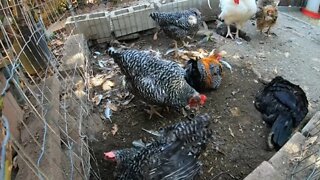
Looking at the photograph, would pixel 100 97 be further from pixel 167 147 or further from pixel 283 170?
pixel 283 170

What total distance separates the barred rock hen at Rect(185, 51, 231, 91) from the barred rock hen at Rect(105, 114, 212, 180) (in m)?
1.11

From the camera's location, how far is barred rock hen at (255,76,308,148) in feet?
9.29

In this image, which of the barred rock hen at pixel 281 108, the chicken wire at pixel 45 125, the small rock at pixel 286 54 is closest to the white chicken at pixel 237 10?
the small rock at pixel 286 54

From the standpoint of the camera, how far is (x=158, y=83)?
2.94 m

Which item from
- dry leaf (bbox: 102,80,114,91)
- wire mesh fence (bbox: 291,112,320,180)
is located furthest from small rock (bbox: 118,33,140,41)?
wire mesh fence (bbox: 291,112,320,180)

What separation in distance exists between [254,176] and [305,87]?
2078 millimetres

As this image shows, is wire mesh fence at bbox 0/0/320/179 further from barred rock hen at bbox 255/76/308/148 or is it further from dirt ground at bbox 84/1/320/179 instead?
barred rock hen at bbox 255/76/308/148

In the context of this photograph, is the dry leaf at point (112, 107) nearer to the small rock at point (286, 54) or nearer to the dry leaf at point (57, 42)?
the dry leaf at point (57, 42)

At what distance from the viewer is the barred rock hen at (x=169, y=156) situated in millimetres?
2162

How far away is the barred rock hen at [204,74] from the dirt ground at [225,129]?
13 cm

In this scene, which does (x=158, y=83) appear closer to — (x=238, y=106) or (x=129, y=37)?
(x=238, y=106)

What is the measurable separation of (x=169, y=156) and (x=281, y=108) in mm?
1591

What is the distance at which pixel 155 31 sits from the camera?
4.91 meters

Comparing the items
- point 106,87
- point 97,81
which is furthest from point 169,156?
point 97,81
